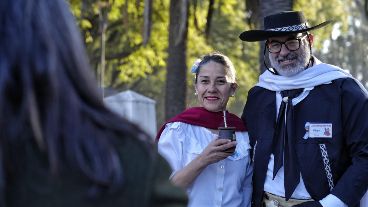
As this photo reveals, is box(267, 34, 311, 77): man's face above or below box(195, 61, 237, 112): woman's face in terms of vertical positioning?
above

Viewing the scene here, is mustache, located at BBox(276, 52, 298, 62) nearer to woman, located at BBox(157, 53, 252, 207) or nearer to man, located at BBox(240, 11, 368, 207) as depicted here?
man, located at BBox(240, 11, 368, 207)

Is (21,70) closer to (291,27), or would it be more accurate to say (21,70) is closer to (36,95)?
(36,95)

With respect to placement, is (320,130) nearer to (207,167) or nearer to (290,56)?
(290,56)

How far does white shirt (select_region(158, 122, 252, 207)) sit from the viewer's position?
13.4ft

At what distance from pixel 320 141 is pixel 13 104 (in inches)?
115

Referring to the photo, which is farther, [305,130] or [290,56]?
[290,56]

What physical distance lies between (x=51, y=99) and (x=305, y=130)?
2.96 metres

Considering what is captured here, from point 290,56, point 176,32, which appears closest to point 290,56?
point 290,56

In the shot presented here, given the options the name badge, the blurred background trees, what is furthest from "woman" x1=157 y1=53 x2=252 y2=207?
the blurred background trees

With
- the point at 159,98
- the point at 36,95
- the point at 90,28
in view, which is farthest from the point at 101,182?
the point at 159,98

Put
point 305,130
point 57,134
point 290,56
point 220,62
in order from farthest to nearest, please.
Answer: point 220,62, point 290,56, point 305,130, point 57,134

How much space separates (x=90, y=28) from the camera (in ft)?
48.3

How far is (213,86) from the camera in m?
4.21

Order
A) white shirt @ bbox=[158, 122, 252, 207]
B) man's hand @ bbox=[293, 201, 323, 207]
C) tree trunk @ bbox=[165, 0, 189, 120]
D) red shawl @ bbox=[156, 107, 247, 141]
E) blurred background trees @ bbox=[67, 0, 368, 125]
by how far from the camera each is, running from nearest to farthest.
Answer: man's hand @ bbox=[293, 201, 323, 207] → white shirt @ bbox=[158, 122, 252, 207] → red shawl @ bbox=[156, 107, 247, 141] → blurred background trees @ bbox=[67, 0, 368, 125] → tree trunk @ bbox=[165, 0, 189, 120]
